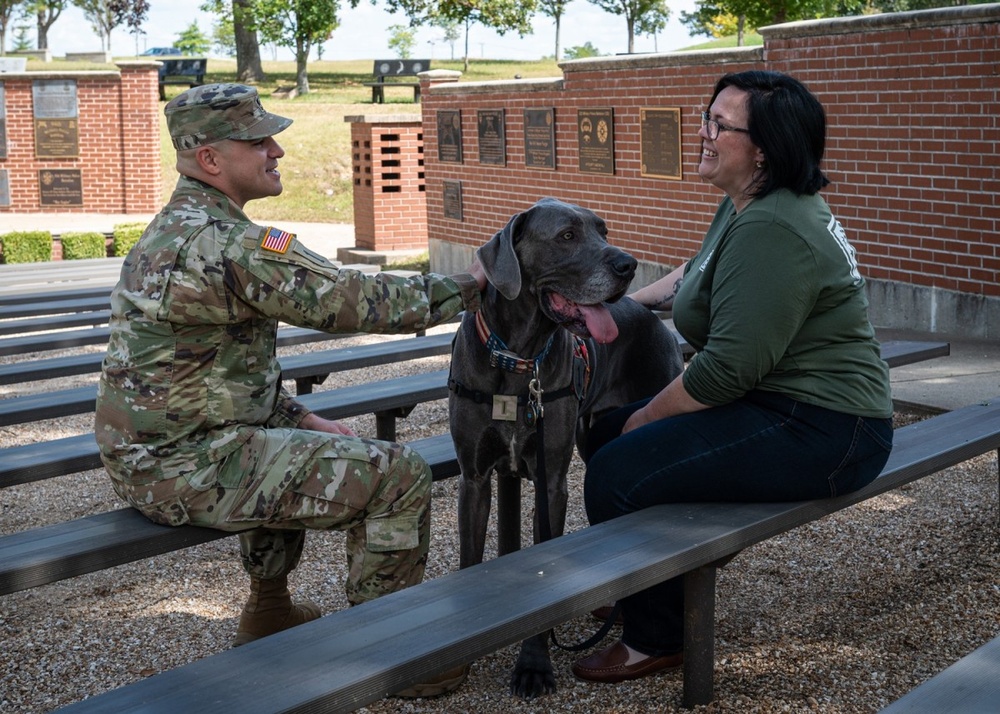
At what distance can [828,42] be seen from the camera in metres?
9.35

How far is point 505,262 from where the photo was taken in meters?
3.36

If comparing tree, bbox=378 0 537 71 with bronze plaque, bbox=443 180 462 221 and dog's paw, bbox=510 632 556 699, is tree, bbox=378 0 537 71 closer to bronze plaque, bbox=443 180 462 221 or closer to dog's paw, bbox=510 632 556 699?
bronze plaque, bbox=443 180 462 221

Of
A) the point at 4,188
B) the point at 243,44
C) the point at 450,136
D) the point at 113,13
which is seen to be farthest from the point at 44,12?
the point at 450,136

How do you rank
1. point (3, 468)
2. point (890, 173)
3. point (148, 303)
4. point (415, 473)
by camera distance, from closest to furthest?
point (148, 303) < point (415, 473) < point (3, 468) < point (890, 173)

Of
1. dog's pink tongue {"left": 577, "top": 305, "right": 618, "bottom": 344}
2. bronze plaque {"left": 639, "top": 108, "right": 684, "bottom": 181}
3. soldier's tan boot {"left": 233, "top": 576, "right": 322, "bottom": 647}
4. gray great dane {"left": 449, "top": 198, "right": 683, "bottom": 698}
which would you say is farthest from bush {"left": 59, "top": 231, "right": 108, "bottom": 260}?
dog's pink tongue {"left": 577, "top": 305, "right": 618, "bottom": 344}

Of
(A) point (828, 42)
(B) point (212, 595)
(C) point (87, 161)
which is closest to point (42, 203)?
(C) point (87, 161)

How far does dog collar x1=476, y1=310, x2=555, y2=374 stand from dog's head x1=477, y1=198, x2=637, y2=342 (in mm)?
126

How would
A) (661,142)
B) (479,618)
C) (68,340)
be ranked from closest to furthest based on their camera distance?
1. (479,618)
2. (68,340)
3. (661,142)

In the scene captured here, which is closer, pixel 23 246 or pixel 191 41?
pixel 23 246

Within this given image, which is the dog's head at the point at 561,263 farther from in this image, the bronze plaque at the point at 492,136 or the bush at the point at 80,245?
the bush at the point at 80,245

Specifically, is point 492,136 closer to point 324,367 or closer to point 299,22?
point 324,367

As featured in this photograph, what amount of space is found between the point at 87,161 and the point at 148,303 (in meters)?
20.0

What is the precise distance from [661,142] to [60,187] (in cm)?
1443

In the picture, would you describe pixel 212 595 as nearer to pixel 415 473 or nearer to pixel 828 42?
pixel 415 473
